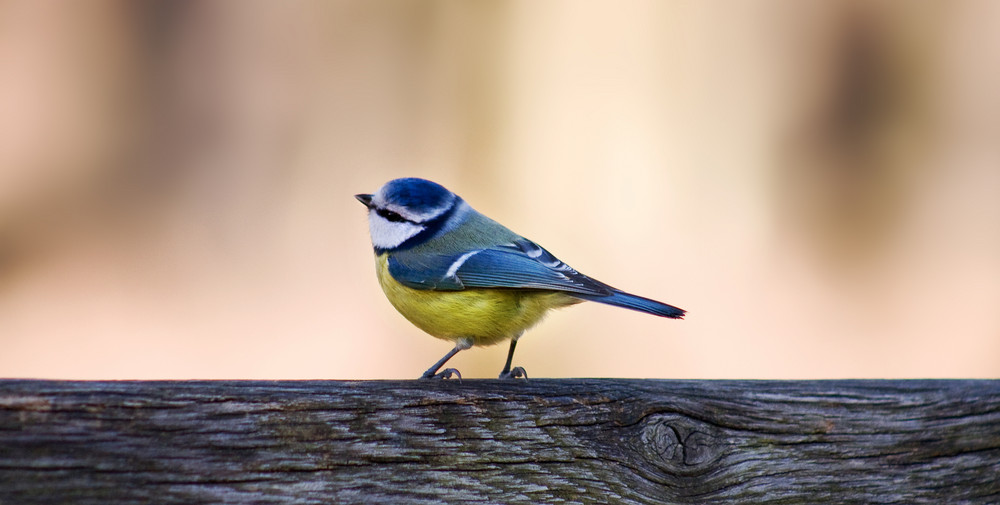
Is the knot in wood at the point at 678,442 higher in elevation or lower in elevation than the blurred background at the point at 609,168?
lower

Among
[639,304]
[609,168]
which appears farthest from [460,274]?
[609,168]

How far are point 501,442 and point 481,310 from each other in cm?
116

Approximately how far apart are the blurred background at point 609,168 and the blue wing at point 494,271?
2.66ft

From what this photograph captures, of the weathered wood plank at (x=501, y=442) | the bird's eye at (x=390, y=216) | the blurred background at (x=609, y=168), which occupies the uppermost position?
the blurred background at (x=609, y=168)

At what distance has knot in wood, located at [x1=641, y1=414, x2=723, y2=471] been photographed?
156 centimetres

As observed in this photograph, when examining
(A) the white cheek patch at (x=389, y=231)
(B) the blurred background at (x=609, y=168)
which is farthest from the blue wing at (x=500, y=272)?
(B) the blurred background at (x=609, y=168)

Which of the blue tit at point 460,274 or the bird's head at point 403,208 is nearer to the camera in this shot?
the blue tit at point 460,274

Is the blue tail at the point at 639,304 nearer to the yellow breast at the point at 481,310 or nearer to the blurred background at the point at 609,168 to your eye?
the yellow breast at the point at 481,310

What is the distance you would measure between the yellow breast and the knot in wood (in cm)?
111

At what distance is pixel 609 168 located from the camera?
3713 mm

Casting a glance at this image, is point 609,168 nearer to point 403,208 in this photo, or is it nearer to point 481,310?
point 403,208

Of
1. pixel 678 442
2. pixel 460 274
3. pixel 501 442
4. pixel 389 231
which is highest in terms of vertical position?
pixel 389 231

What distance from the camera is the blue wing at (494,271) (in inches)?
104

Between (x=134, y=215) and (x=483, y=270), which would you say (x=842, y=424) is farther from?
(x=134, y=215)
